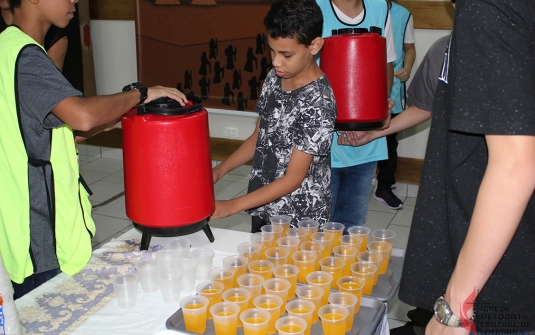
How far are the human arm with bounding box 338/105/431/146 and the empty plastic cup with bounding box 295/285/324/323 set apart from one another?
69 centimetres

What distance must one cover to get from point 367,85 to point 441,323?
3.07 ft

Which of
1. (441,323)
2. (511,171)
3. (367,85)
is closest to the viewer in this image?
(511,171)

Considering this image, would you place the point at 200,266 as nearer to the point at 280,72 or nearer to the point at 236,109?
the point at 280,72

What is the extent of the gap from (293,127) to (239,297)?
1.94 feet

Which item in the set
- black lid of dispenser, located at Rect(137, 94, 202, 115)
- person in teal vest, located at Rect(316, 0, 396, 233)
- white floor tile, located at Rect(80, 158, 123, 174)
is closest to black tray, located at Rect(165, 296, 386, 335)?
black lid of dispenser, located at Rect(137, 94, 202, 115)

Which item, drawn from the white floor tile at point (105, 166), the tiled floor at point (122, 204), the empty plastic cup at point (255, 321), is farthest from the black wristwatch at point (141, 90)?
the white floor tile at point (105, 166)

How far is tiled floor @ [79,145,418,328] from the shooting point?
10.1 ft

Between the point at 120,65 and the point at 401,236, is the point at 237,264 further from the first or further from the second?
the point at 120,65

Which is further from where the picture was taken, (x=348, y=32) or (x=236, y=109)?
(x=236, y=109)

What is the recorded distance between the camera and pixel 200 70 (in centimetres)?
399

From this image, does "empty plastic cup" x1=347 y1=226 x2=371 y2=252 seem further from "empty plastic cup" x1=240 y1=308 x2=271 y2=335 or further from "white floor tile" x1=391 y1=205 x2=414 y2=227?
"white floor tile" x1=391 y1=205 x2=414 y2=227

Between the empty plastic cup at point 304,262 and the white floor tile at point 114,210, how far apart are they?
2.31 metres

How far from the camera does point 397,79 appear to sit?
3197 mm

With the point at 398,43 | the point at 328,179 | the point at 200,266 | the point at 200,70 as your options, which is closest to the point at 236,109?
the point at 200,70
